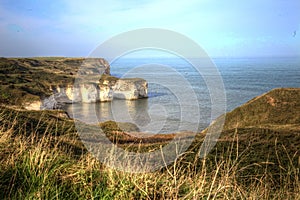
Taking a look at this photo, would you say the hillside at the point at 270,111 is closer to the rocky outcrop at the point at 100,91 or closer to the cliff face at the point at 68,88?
the cliff face at the point at 68,88

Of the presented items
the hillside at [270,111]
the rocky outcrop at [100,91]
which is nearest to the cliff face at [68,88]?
the rocky outcrop at [100,91]

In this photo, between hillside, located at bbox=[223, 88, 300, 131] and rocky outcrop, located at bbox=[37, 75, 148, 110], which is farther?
rocky outcrop, located at bbox=[37, 75, 148, 110]

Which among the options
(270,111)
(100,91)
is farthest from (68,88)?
Answer: (270,111)

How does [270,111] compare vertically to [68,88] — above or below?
below

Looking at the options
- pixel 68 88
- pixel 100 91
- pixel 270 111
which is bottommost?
pixel 100 91

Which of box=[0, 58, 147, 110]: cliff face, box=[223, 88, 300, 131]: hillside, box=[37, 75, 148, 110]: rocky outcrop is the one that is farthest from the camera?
box=[37, 75, 148, 110]: rocky outcrop

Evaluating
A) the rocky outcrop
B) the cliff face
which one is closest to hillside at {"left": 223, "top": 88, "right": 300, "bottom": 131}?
the cliff face

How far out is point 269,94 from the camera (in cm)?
3566

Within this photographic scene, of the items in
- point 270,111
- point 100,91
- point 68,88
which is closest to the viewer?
point 270,111

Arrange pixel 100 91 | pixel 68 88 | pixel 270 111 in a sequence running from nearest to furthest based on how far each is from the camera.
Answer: pixel 270 111 < pixel 68 88 < pixel 100 91

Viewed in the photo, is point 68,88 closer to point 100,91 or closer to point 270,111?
Result: point 100,91

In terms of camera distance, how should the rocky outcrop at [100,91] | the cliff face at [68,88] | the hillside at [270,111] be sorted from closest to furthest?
1. the hillside at [270,111]
2. the cliff face at [68,88]
3. the rocky outcrop at [100,91]

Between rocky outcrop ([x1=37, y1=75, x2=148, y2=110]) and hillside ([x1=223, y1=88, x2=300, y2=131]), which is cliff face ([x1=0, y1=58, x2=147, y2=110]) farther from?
hillside ([x1=223, y1=88, x2=300, y2=131])

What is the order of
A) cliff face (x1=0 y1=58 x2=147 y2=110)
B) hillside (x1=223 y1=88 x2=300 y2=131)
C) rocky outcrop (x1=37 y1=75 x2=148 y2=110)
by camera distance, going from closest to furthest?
hillside (x1=223 y1=88 x2=300 y2=131), cliff face (x1=0 y1=58 x2=147 y2=110), rocky outcrop (x1=37 y1=75 x2=148 y2=110)
